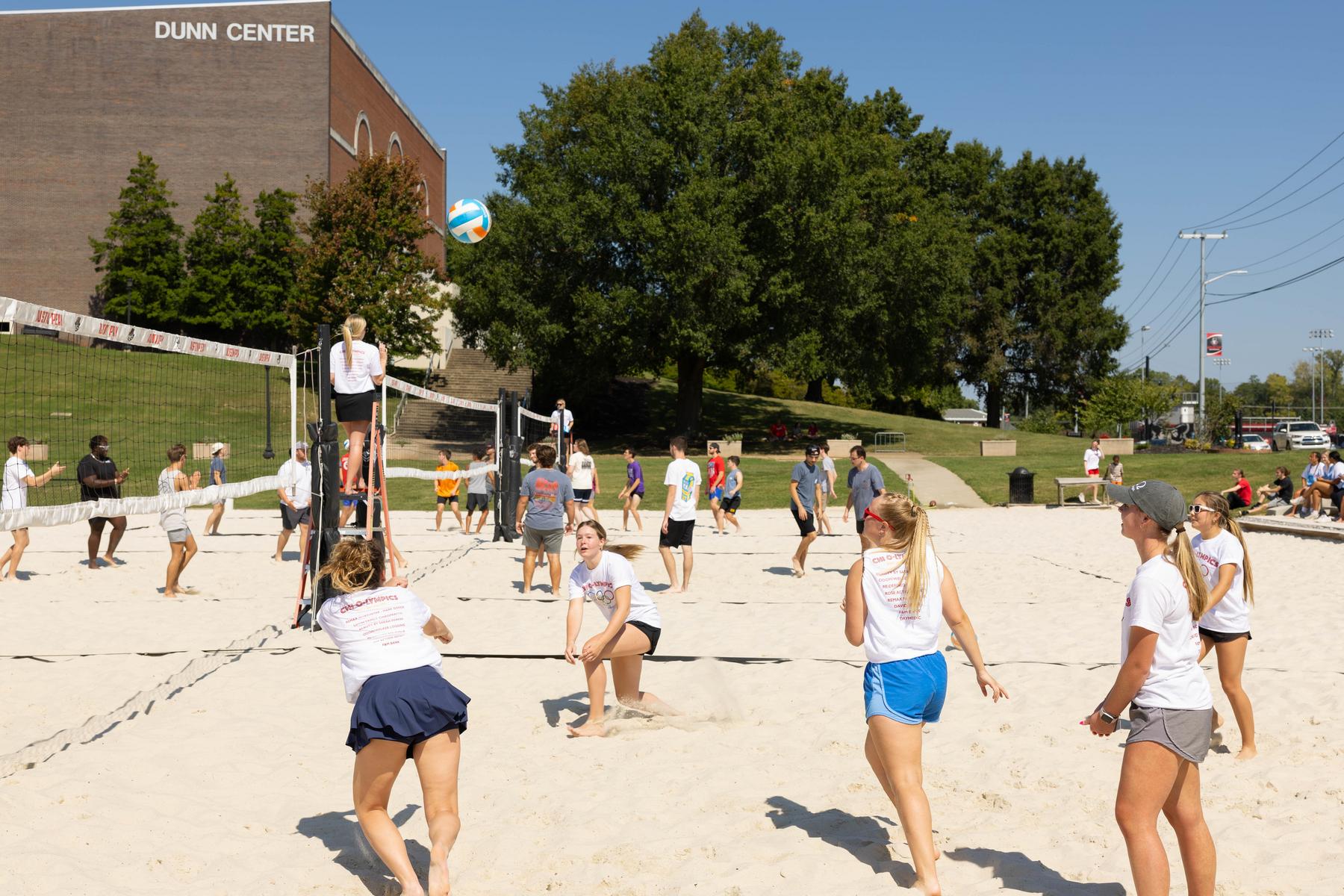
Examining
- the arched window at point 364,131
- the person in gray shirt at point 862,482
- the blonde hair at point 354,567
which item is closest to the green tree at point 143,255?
the arched window at point 364,131

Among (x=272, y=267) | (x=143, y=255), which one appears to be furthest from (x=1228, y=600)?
(x=143, y=255)

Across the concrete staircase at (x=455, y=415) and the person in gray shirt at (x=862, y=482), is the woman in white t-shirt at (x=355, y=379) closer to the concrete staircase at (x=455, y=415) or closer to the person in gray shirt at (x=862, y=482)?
the person in gray shirt at (x=862, y=482)

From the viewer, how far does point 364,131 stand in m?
47.7

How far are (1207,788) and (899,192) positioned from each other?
36.5 metres

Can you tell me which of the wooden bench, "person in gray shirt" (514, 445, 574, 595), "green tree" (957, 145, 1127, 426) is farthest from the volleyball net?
"green tree" (957, 145, 1127, 426)

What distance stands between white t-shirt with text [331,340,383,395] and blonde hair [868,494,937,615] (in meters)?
5.47

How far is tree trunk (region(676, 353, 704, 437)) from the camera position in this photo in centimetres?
3534

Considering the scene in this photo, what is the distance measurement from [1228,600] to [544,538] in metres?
6.59

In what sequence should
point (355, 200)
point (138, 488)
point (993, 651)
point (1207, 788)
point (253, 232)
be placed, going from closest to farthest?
1. point (1207, 788)
2. point (993, 651)
3. point (138, 488)
4. point (355, 200)
5. point (253, 232)

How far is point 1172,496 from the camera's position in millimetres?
3623

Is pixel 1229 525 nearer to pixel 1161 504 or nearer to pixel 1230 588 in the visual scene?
pixel 1230 588

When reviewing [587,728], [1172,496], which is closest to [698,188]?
[587,728]

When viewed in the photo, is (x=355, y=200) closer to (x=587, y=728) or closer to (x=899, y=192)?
(x=899, y=192)

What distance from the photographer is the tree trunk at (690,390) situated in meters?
35.3
